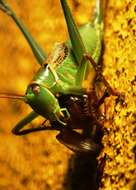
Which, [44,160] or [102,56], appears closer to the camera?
[102,56]

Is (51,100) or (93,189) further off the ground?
(51,100)

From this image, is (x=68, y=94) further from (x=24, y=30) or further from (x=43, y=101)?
(x=24, y=30)

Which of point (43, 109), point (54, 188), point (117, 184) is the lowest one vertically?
point (54, 188)

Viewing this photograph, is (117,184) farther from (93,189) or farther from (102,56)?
(102,56)

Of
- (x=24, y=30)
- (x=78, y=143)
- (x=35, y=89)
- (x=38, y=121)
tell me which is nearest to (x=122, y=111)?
(x=78, y=143)

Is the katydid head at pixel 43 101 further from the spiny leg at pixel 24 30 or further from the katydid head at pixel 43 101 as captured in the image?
the spiny leg at pixel 24 30

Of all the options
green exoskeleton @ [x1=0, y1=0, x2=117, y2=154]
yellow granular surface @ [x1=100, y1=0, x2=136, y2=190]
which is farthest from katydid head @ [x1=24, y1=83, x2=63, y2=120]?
yellow granular surface @ [x1=100, y1=0, x2=136, y2=190]

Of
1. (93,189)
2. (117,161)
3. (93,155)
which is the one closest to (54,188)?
(93,189)
